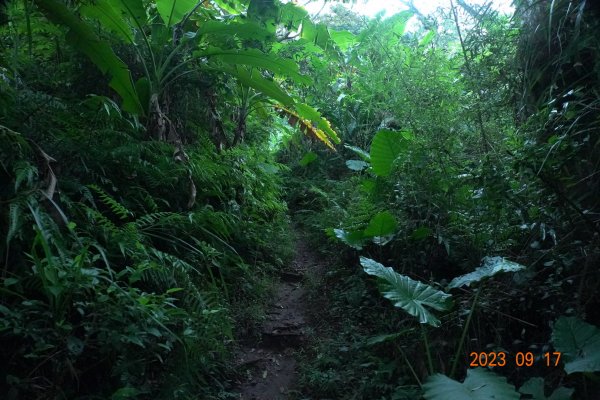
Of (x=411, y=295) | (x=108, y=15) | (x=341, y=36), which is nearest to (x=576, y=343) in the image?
(x=411, y=295)

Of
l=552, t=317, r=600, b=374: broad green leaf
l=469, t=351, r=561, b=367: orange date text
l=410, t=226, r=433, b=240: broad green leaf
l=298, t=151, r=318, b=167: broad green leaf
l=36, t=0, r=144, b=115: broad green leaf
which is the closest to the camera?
l=552, t=317, r=600, b=374: broad green leaf

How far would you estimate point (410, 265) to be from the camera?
3795 mm

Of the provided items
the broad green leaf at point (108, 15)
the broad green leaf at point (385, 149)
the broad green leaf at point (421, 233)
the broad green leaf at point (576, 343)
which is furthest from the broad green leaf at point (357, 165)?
the broad green leaf at point (576, 343)

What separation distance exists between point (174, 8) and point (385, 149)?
2.71 m

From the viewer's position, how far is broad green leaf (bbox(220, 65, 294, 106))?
15.0 ft

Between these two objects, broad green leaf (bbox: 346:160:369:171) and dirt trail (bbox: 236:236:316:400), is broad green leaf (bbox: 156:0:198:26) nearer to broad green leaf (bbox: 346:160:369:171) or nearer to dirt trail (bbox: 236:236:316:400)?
dirt trail (bbox: 236:236:316:400)

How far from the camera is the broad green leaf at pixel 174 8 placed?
428 cm

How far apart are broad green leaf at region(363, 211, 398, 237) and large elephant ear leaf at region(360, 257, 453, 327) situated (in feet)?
3.02

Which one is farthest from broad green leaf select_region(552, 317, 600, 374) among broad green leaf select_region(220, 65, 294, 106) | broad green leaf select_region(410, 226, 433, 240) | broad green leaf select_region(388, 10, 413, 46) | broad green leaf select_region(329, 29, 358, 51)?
broad green leaf select_region(388, 10, 413, 46)

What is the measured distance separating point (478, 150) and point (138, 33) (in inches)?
149

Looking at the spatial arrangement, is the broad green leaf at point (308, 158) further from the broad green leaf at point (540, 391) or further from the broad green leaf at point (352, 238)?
the broad green leaf at point (540, 391)

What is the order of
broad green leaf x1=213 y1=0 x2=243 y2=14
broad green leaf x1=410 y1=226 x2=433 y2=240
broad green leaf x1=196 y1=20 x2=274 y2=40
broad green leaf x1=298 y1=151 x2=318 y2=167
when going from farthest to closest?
1. broad green leaf x1=298 y1=151 x2=318 y2=167
2. broad green leaf x1=213 y1=0 x2=243 y2=14
3. broad green leaf x1=196 y1=20 x2=274 y2=40
4. broad green leaf x1=410 y1=226 x2=433 y2=240

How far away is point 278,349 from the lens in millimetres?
3686

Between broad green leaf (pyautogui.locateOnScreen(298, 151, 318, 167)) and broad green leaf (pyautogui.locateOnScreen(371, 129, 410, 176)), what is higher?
broad green leaf (pyautogui.locateOnScreen(371, 129, 410, 176))
